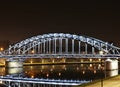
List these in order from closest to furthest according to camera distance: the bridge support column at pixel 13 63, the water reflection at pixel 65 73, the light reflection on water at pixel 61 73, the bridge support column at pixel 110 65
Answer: the light reflection on water at pixel 61 73 < the water reflection at pixel 65 73 < the bridge support column at pixel 110 65 < the bridge support column at pixel 13 63

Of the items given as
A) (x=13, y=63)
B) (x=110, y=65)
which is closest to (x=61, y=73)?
(x=110, y=65)

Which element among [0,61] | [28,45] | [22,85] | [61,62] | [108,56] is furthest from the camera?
[61,62]

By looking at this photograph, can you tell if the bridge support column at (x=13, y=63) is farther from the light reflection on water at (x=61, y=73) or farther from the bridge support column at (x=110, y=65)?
the bridge support column at (x=110, y=65)

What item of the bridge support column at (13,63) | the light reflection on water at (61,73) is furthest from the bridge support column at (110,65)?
the bridge support column at (13,63)

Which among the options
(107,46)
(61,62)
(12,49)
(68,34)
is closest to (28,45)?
(12,49)

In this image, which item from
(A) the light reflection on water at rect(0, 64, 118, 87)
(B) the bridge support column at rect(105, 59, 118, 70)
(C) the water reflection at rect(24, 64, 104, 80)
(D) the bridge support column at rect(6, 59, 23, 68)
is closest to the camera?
(A) the light reflection on water at rect(0, 64, 118, 87)

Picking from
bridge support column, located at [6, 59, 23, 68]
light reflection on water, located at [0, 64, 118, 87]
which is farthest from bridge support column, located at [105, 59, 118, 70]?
bridge support column, located at [6, 59, 23, 68]

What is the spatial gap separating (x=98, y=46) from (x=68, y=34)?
7.98 m

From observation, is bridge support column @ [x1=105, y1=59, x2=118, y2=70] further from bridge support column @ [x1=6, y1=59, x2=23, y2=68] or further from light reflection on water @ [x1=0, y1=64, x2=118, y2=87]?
bridge support column @ [x1=6, y1=59, x2=23, y2=68]

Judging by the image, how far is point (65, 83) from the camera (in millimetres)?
46875

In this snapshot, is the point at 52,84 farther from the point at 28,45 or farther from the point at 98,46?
the point at 28,45

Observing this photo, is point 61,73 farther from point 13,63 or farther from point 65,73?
point 13,63

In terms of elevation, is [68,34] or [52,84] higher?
[68,34]

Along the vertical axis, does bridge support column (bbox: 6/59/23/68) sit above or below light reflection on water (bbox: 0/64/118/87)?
above
